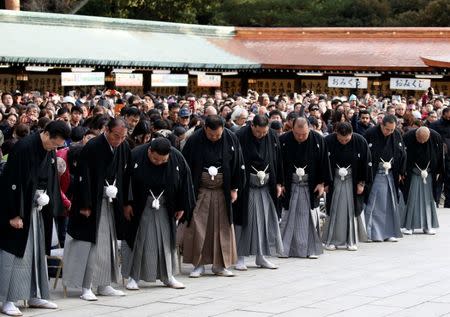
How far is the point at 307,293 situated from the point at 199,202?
5.63 ft

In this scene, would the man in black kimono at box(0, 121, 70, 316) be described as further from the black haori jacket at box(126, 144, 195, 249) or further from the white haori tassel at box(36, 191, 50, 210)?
the black haori jacket at box(126, 144, 195, 249)

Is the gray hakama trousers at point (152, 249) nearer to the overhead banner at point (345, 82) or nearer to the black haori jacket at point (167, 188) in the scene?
the black haori jacket at point (167, 188)

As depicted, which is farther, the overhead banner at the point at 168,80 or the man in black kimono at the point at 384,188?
the overhead banner at the point at 168,80

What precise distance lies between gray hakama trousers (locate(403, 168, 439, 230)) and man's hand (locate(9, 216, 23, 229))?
7.45 metres

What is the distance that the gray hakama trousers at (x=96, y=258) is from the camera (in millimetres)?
10109

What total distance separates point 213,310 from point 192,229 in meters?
2.01

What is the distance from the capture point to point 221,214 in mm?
11477

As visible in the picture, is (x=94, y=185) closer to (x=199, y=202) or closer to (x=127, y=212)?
(x=127, y=212)

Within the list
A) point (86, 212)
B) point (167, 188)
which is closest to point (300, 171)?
point (167, 188)

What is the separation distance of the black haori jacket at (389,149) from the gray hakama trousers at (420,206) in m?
0.65

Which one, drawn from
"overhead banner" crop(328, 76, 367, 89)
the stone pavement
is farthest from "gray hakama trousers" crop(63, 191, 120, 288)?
"overhead banner" crop(328, 76, 367, 89)

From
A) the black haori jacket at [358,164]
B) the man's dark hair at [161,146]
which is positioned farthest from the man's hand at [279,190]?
the man's dark hair at [161,146]

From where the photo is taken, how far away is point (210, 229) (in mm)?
11492

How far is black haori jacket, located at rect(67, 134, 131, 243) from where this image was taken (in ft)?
33.1
